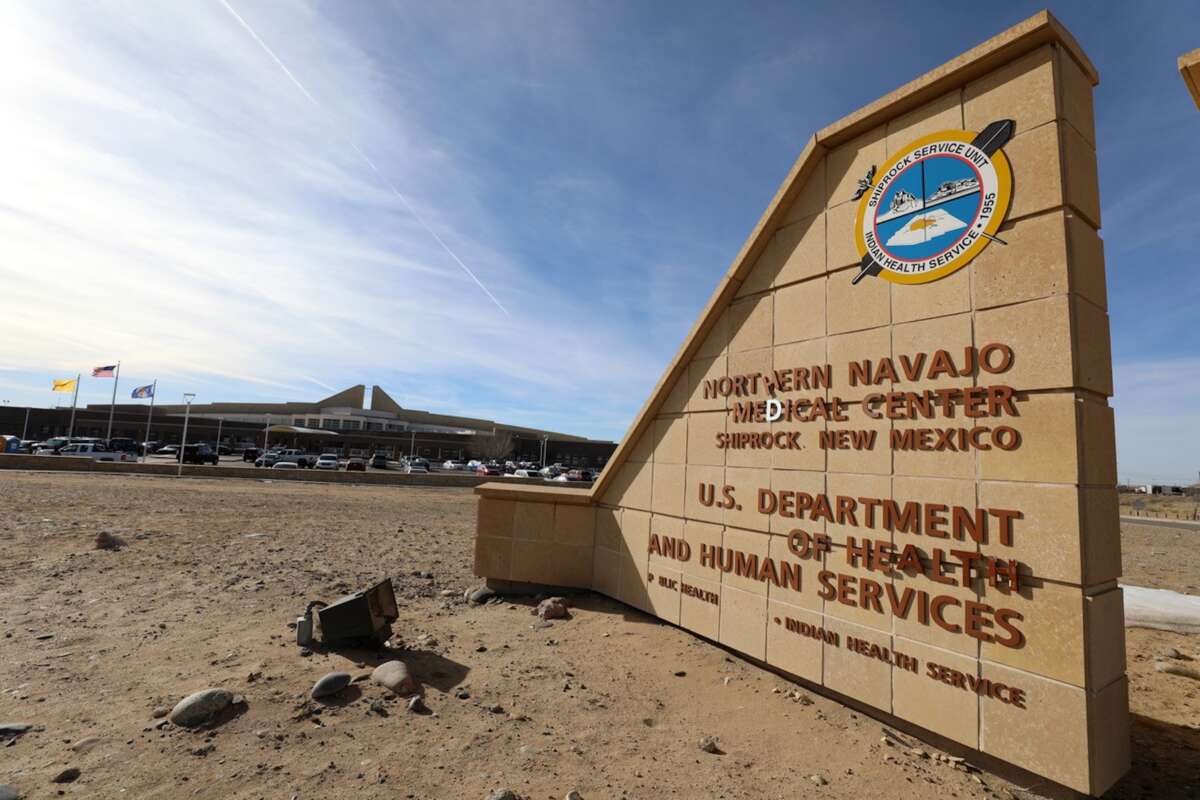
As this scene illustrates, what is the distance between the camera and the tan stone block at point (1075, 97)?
4609mm

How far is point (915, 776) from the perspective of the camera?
4.39 m

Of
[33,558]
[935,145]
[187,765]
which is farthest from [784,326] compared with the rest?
[33,558]

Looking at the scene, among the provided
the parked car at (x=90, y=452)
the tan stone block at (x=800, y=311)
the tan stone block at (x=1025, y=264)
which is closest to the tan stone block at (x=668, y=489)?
the tan stone block at (x=800, y=311)

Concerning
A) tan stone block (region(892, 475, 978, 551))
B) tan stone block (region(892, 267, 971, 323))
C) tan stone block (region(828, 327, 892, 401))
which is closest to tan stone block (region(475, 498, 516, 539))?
tan stone block (region(828, 327, 892, 401))

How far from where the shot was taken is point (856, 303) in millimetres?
5691

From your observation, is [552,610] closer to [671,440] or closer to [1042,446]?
[671,440]

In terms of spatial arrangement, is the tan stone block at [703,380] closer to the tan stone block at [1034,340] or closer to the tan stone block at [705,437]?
the tan stone block at [705,437]

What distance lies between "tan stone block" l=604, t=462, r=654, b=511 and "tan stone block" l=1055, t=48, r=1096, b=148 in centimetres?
559

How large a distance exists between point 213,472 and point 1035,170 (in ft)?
120

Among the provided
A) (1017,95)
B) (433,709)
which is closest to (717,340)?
(1017,95)

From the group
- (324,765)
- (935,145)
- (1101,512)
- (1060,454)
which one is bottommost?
(324,765)

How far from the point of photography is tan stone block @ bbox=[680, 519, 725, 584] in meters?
6.89

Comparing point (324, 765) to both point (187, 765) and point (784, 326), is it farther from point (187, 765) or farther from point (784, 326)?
point (784, 326)

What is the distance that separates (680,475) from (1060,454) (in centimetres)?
414
